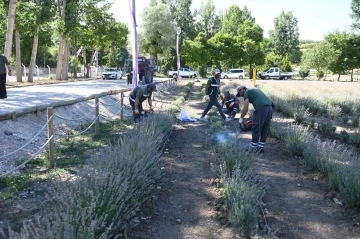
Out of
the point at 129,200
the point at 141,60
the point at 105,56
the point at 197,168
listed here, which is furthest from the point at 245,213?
the point at 105,56

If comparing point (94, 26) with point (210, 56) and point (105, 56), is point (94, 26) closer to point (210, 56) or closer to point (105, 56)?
point (210, 56)

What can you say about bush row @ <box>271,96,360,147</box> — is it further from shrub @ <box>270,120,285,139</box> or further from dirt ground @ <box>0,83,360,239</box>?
dirt ground @ <box>0,83,360,239</box>

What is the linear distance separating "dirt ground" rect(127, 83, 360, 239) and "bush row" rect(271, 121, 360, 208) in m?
0.18

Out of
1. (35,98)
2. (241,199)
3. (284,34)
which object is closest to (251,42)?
(284,34)

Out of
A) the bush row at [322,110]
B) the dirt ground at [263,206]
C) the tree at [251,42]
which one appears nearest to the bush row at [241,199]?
the dirt ground at [263,206]

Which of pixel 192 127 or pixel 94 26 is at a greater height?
Result: pixel 94 26

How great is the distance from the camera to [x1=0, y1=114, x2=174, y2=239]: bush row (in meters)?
3.00

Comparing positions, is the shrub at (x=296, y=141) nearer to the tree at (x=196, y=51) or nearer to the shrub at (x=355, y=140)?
the shrub at (x=355, y=140)

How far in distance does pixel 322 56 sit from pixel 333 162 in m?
62.8

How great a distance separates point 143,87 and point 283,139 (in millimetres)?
4068

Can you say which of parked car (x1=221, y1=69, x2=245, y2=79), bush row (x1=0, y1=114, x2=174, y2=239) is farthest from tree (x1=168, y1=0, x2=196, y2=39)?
bush row (x1=0, y1=114, x2=174, y2=239)

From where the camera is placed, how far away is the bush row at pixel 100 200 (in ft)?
9.84

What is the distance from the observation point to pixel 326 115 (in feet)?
51.5

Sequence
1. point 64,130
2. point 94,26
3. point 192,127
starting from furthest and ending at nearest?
1. point 94,26
2. point 192,127
3. point 64,130
